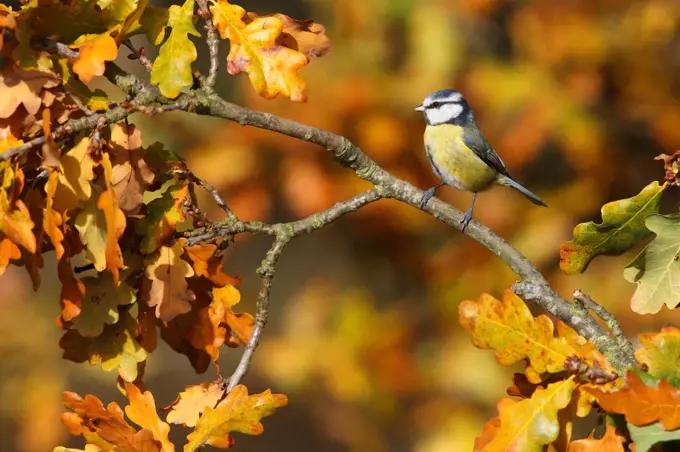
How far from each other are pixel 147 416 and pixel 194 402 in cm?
7

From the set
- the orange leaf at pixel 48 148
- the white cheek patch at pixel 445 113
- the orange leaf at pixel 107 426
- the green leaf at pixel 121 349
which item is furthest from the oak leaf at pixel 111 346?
the white cheek patch at pixel 445 113

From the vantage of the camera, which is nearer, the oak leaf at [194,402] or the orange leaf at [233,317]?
the oak leaf at [194,402]

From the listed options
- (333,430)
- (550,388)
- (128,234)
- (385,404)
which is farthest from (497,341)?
(333,430)

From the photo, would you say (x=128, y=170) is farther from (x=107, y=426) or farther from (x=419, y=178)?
(x=419, y=178)

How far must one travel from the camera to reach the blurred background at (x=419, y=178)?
11.3 feet

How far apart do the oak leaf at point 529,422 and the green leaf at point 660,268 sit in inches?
6.8

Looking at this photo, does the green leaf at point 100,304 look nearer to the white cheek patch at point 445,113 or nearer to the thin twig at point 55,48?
the thin twig at point 55,48

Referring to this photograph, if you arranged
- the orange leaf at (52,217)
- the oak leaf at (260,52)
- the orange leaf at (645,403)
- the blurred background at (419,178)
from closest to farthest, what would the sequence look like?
the orange leaf at (645,403)
the orange leaf at (52,217)
the oak leaf at (260,52)
the blurred background at (419,178)

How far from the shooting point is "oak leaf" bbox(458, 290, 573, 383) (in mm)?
1152

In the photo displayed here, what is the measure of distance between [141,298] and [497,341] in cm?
Result: 51

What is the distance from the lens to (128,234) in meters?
1.28

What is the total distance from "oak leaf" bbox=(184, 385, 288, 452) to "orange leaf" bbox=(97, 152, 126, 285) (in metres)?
0.23

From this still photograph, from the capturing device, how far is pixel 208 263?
1.34 metres

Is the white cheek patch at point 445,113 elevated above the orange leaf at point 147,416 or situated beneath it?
situated beneath
